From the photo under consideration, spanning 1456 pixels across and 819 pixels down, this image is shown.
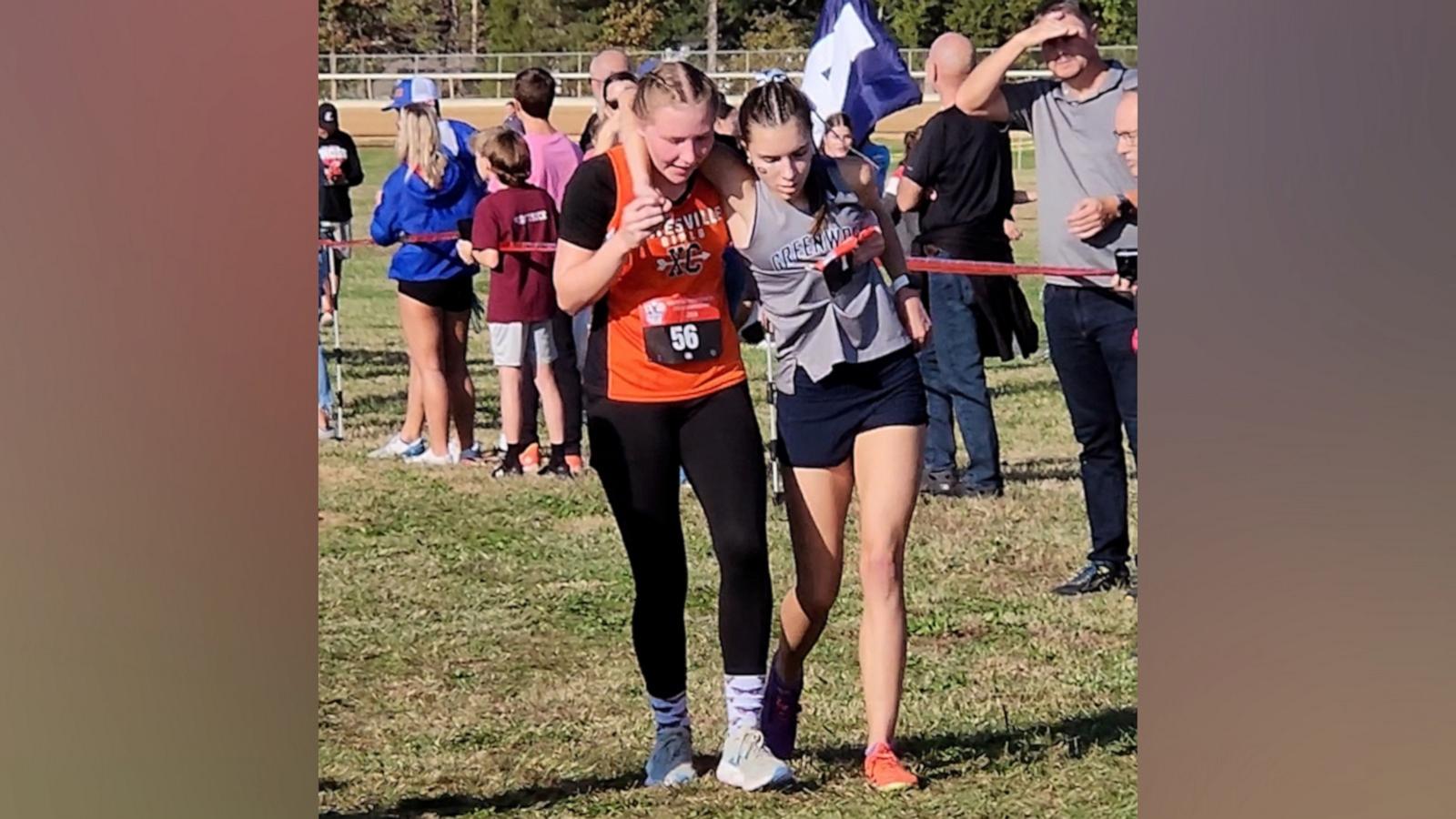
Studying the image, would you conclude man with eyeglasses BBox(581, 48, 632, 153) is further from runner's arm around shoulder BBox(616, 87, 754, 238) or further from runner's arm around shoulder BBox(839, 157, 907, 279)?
runner's arm around shoulder BBox(839, 157, 907, 279)

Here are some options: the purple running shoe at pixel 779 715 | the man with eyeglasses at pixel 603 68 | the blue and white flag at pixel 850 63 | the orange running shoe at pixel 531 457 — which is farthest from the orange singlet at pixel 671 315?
the orange running shoe at pixel 531 457

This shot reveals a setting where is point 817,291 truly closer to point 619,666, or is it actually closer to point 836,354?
point 836,354

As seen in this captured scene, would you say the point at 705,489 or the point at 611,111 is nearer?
the point at 705,489

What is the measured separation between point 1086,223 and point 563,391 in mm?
1737

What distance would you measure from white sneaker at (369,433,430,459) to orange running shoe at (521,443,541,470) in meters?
0.30

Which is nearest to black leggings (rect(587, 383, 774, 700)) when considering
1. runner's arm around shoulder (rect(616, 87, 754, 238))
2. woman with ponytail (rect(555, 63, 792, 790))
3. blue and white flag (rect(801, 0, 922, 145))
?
woman with ponytail (rect(555, 63, 792, 790))

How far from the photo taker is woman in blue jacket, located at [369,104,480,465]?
5895mm

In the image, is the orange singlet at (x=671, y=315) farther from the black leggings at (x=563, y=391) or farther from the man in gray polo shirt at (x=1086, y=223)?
the black leggings at (x=563, y=391)

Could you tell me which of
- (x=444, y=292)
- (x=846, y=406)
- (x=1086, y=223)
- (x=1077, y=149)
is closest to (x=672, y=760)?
(x=846, y=406)

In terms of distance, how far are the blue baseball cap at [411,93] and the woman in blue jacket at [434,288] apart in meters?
0.31

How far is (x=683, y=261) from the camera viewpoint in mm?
4484
